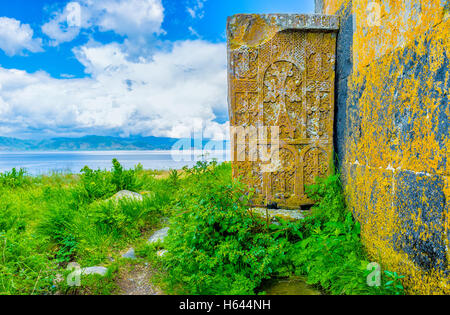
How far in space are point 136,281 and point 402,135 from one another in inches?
104

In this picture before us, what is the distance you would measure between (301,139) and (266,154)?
1.66ft

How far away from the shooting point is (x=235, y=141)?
Answer: 402 centimetres

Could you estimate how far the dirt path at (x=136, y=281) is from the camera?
261cm

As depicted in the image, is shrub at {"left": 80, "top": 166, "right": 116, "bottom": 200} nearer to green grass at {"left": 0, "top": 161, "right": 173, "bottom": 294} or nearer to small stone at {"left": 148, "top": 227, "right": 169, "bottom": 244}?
green grass at {"left": 0, "top": 161, "right": 173, "bottom": 294}

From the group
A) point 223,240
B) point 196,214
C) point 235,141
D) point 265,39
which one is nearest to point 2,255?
point 196,214

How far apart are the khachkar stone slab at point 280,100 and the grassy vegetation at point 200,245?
0.50 m

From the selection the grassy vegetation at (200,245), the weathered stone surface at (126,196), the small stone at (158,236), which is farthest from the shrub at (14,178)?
the small stone at (158,236)

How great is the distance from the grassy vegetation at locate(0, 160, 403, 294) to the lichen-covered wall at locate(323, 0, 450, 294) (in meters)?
0.25

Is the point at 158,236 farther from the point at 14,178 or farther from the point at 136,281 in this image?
the point at 14,178

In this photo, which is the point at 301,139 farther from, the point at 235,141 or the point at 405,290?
the point at 405,290

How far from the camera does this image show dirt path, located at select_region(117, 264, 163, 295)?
261 cm

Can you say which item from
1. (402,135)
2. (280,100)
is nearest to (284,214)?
(280,100)

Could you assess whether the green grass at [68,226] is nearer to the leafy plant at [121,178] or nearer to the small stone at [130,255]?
the leafy plant at [121,178]

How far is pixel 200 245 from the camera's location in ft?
9.43
